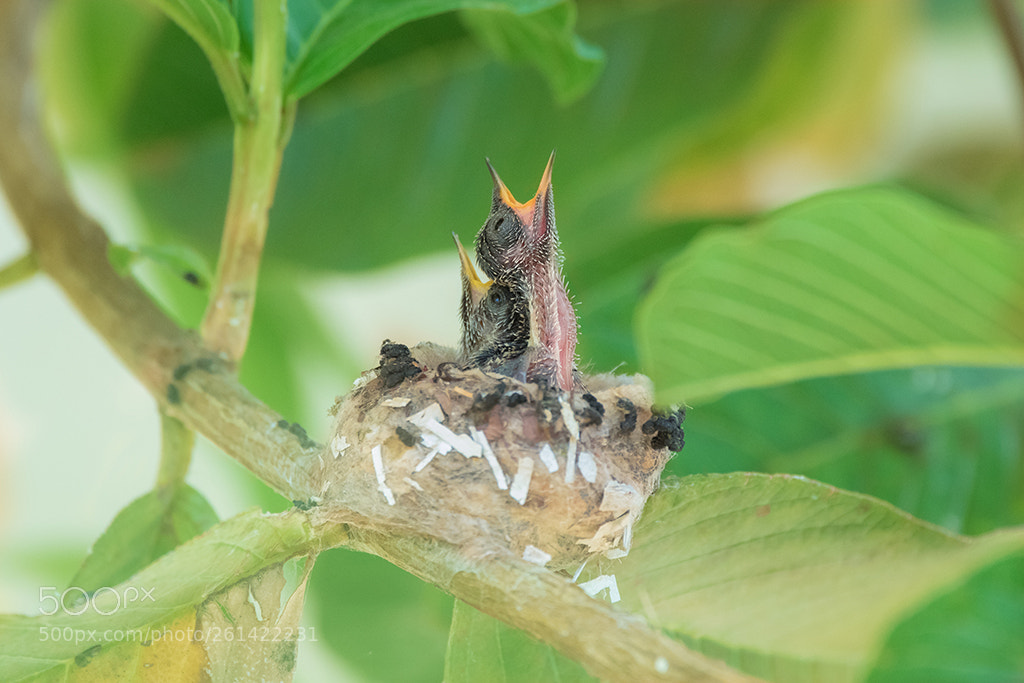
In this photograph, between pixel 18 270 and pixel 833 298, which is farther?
pixel 833 298

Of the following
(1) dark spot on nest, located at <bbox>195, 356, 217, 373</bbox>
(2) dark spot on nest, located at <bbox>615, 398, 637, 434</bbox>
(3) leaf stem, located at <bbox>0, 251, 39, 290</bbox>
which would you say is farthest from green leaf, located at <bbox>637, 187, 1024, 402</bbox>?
(3) leaf stem, located at <bbox>0, 251, 39, 290</bbox>

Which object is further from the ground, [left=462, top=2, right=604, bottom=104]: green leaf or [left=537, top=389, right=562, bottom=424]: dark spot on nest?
[left=462, top=2, right=604, bottom=104]: green leaf

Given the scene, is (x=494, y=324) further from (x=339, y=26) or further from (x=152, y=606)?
(x=152, y=606)

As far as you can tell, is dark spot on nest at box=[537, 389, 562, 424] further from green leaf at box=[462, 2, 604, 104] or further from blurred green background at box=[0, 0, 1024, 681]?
green leaf at box=[462, 2, 604, 104]

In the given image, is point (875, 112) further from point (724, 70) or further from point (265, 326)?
point (265, 326)

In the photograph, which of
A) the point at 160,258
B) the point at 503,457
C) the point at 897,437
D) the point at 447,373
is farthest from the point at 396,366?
the point at 897,437

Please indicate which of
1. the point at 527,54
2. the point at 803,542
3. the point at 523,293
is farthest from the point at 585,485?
the point at 527,54
